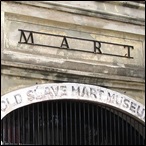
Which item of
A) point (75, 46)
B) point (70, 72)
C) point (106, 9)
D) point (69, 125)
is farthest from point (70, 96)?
point (106, 9)

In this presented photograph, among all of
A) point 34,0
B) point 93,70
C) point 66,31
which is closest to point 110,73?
point 93,70

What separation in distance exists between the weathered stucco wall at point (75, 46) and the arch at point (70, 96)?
0.43 feet

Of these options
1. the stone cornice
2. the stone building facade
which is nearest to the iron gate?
the stone building facade

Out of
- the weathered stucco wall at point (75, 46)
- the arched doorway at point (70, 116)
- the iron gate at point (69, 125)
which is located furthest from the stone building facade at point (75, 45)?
the iron gate at point (69, 125)

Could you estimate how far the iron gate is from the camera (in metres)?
10.0

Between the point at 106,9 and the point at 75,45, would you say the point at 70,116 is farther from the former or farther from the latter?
the point at 106,9

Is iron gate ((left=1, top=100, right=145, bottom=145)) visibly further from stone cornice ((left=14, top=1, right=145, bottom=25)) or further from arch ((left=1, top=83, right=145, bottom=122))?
stone cornice ((left=14, top=1, right=145, bottom=25))

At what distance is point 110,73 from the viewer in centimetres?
1087

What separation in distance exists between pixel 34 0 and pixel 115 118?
2531 mm

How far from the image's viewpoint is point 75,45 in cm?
1068

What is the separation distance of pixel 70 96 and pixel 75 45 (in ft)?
3.20

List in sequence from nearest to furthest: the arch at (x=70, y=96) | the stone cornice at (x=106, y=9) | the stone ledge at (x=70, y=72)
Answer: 1. the arch at (x=70, y=96)
2. the stone ledge at (x=70, y=72)
3. the stone cornice at (x=106, y=9)

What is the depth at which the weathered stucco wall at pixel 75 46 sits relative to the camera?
33.1ft

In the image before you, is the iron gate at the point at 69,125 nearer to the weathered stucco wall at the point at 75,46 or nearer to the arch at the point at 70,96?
the arch at the point at 70,96
